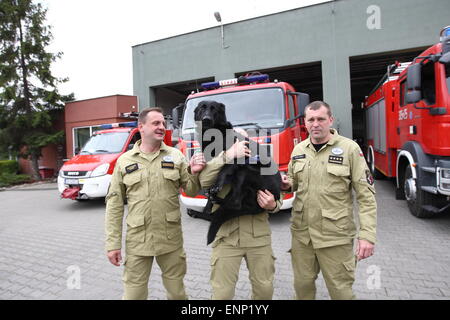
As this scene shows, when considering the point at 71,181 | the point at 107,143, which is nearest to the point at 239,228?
the point at 71,181

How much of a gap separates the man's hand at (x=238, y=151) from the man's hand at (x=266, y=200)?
1.01 ft

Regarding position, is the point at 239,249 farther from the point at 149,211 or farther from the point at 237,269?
the point at 149,211

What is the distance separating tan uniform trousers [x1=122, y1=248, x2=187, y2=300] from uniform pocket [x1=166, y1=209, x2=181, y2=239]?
Result: 14 centimetres

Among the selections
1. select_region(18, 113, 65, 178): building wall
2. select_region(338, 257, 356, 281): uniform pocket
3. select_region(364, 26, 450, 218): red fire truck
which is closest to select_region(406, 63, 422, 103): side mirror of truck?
select_region(364, 26, 450, 218): red fire truck

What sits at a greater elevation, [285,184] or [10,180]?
[285,184]

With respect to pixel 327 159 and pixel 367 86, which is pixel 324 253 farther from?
pixel 367 86

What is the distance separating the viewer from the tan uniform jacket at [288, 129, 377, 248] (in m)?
2.07

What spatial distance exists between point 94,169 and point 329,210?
6655mm

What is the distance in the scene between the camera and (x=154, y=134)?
2279mm

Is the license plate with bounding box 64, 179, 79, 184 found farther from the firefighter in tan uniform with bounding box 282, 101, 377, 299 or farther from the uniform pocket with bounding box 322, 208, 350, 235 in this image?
the uniform pocket with bounding box 322, 208, 350, 235

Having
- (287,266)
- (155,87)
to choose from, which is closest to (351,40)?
(155,87)

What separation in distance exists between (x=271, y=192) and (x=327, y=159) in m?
0.54

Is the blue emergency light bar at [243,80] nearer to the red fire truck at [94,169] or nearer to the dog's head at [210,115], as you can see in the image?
the red fire truck at [94,169]

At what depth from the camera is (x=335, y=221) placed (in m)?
2.11
